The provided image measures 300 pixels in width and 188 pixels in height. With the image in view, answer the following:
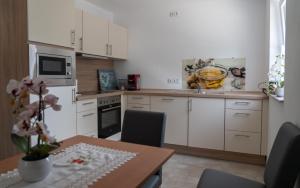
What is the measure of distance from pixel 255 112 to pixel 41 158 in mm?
2835

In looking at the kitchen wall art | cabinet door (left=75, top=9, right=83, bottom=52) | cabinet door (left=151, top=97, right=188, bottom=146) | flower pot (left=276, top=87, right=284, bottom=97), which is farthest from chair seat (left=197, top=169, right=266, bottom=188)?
cabinet door (left=75, top=9, right=83, bottom=52)

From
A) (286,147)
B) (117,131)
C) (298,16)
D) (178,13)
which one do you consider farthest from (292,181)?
(178,13)

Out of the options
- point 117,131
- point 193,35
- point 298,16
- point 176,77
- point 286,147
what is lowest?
point 117,131

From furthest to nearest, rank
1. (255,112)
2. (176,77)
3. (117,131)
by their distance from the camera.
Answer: (176,77) → (117,131) → (255,112)

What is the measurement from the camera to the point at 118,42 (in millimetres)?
4168

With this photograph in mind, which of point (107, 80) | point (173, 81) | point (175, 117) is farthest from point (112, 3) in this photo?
point (175, 117)

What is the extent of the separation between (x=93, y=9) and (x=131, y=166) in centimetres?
356

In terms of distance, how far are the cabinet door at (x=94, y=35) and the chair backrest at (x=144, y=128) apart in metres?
1.83

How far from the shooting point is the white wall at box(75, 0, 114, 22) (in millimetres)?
3803

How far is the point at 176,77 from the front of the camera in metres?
4.13

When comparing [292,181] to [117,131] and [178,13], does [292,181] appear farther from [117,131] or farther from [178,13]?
[178,13]

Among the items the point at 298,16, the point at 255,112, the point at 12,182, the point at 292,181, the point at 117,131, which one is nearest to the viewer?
the point at 12,182

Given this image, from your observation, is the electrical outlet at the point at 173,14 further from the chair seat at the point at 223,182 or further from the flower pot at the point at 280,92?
the chair seat at the point at 223,182

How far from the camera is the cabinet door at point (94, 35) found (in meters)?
3.39
